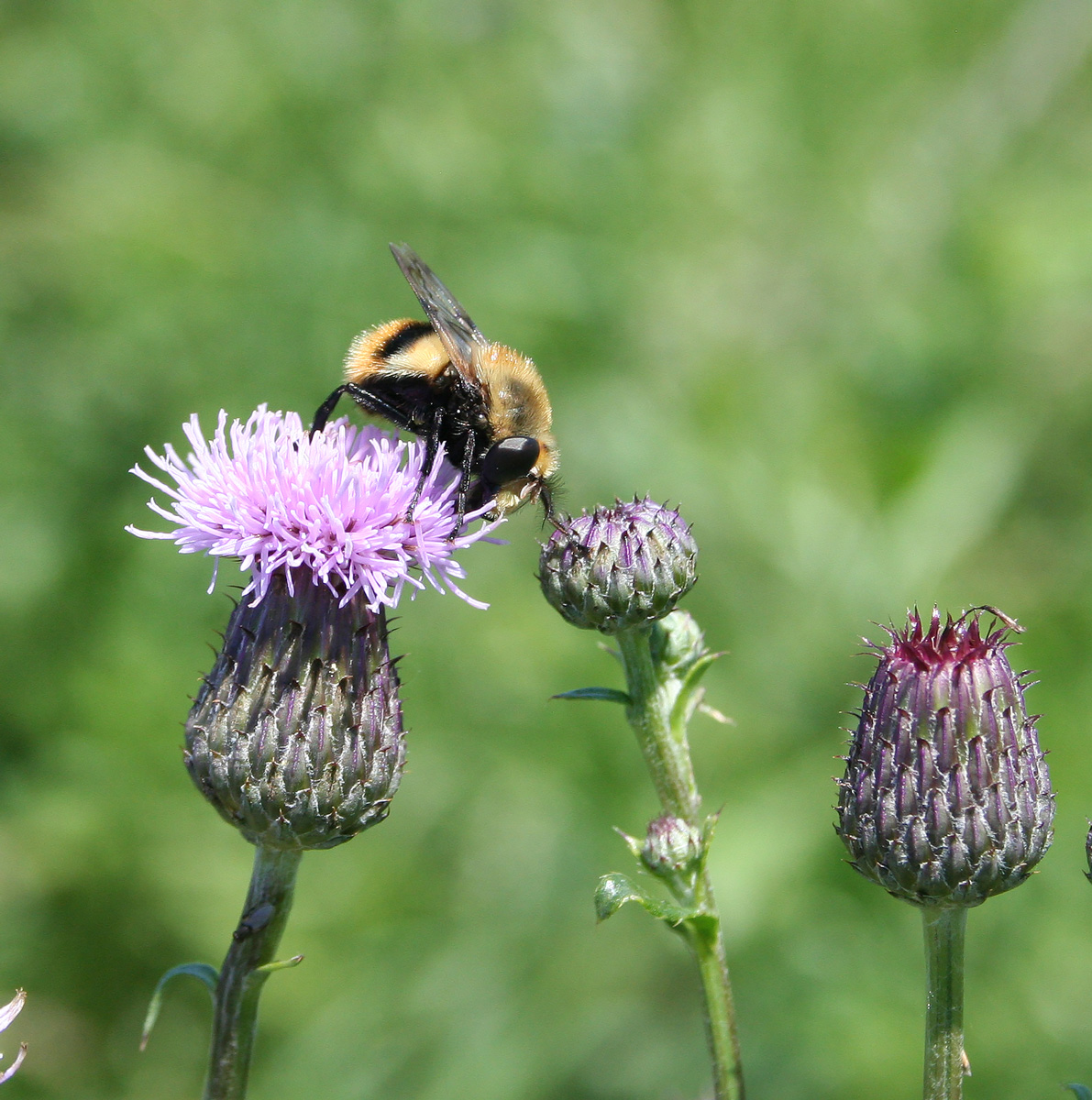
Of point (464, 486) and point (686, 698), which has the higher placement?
point (464, 486)

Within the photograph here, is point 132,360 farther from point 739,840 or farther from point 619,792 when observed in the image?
point 739,840

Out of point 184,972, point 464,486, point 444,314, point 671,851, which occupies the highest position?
point 444,314

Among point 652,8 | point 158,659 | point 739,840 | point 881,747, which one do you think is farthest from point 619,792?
point 652,8

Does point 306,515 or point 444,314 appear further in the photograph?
point 444,314

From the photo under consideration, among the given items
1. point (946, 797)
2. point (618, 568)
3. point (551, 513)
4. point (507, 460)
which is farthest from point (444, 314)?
point (946, 797)

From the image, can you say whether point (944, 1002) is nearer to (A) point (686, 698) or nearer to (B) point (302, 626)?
(A) point (686, 698)

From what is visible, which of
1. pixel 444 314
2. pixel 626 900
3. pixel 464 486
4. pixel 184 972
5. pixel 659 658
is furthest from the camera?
pixel 444 314

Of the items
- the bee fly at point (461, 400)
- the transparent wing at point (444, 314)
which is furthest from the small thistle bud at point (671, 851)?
the transparent wing at point (444, 314)
